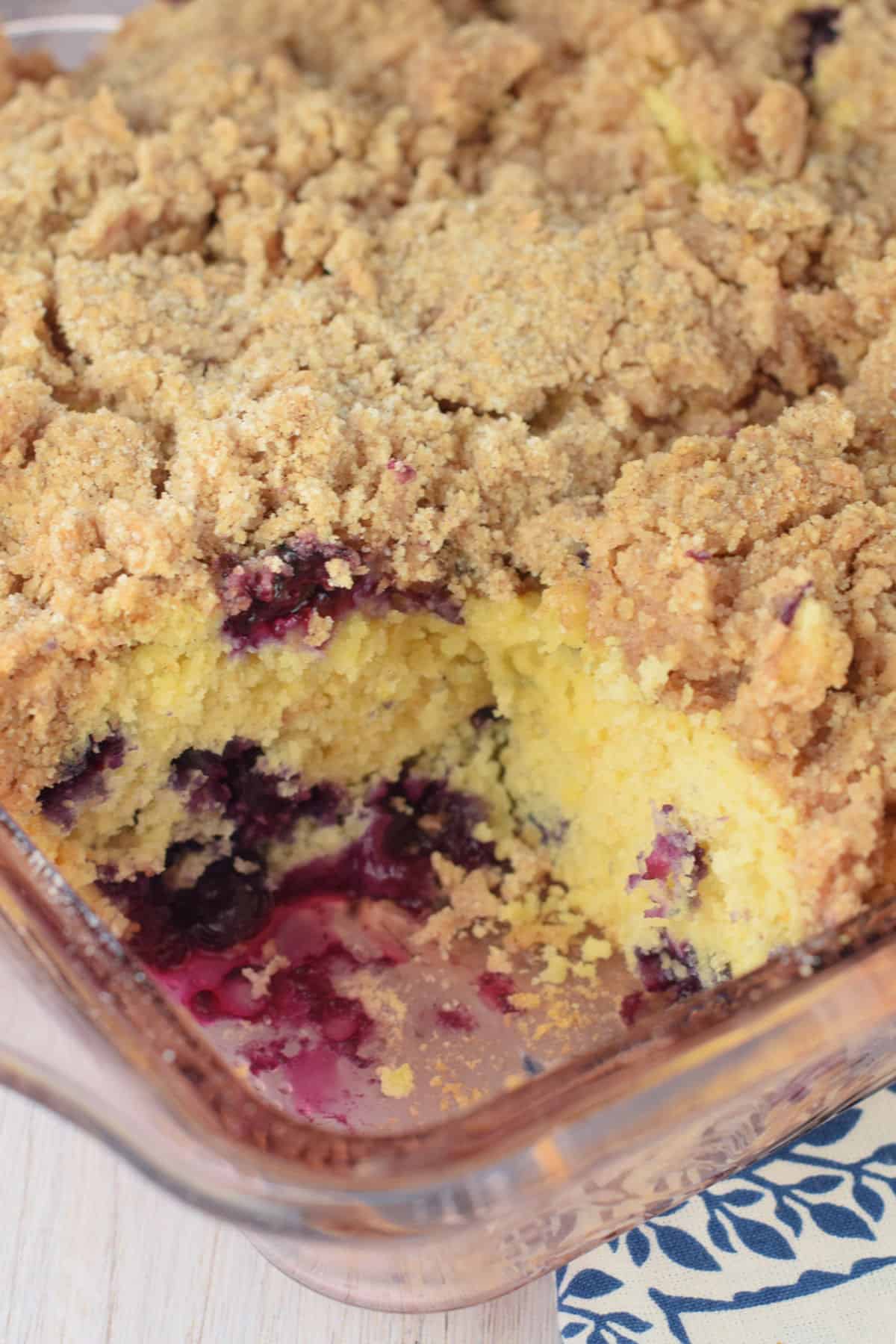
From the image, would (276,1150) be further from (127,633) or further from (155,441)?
(155,441)

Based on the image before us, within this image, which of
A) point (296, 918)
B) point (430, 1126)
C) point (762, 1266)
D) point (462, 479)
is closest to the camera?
point (430, 1126)

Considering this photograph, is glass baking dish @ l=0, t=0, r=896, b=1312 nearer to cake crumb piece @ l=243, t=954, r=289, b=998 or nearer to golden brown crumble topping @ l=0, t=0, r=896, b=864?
golden brown crumble topping @ l=0, t=0, r=896, b=864

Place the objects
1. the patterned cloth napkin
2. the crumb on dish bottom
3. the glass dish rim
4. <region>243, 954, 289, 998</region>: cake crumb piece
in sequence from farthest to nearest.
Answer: <region>243, 954, 289, 998</region>: cake crumb piece
the crumb on dish bottom
the patterned cloth napkin
the glass dish rim

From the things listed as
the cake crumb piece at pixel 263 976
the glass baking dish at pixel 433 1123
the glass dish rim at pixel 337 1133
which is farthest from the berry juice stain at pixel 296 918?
the glass dish rim at pixel 337 1133

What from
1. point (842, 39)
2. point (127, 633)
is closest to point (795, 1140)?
point (127, 633)

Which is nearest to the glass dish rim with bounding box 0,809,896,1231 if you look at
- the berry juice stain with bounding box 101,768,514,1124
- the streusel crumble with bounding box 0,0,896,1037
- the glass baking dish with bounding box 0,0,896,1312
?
the glass baking dish with bounding box 0,0,896,1312

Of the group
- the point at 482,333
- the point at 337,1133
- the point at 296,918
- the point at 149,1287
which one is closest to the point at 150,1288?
the point at 149,1287

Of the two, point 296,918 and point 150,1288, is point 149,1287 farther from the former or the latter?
point 296,918
